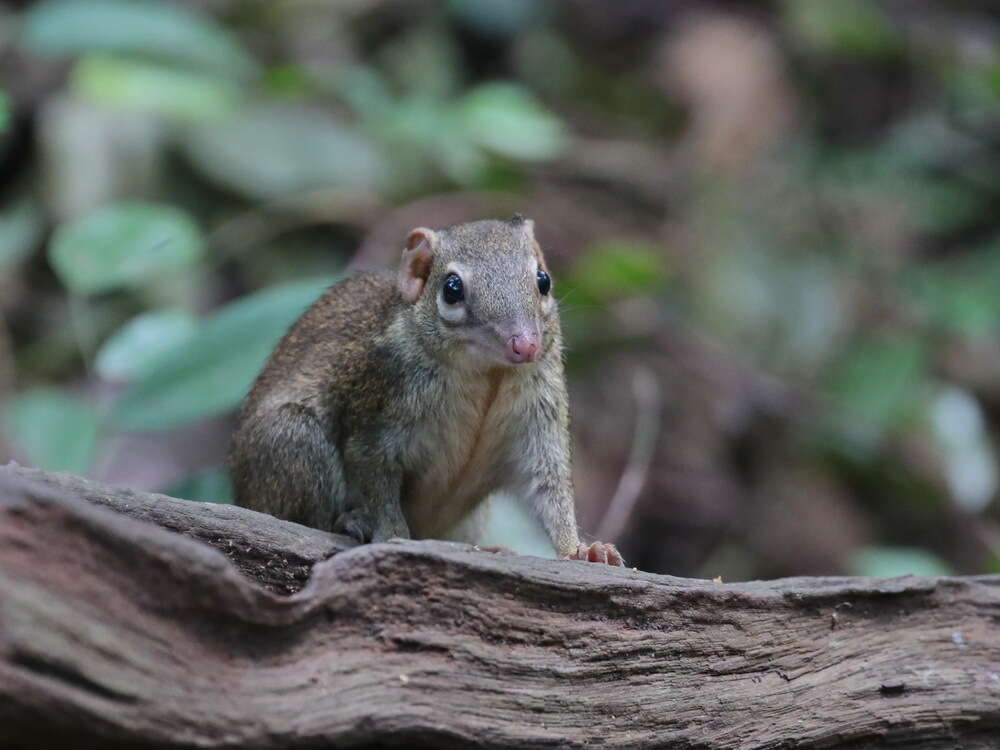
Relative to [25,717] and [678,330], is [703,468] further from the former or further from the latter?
[25,717]

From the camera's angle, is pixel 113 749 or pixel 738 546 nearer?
pixel 113 749

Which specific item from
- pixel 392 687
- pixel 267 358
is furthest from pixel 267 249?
pixel 392 687

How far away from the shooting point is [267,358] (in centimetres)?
608

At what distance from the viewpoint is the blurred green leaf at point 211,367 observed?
19.5 feet

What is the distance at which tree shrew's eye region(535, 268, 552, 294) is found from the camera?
526 centimetres

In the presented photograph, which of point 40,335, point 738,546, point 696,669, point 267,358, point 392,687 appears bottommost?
point 392,687

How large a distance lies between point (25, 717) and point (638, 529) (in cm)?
779

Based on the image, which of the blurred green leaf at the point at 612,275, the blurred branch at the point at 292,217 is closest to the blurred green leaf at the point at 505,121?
the blurred green leaf at the point at 612,275

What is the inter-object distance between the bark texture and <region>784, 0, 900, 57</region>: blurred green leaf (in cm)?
857

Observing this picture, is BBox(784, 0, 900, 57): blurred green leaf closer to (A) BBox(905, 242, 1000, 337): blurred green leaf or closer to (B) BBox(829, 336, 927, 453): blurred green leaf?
(A) BBox(905, 242, 1000, 337): blurred green leaf

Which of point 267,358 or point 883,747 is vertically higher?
point 267,358

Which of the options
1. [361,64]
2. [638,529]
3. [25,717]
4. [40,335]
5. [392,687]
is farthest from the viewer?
[361,64]

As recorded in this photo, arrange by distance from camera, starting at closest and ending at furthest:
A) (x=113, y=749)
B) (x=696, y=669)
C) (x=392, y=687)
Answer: (x=113, y=749)
(x=392, y=687)
(x=696, y=669)

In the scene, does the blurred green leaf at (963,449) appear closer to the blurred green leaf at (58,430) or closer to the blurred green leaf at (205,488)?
the blurred green leaf at (205,488)
